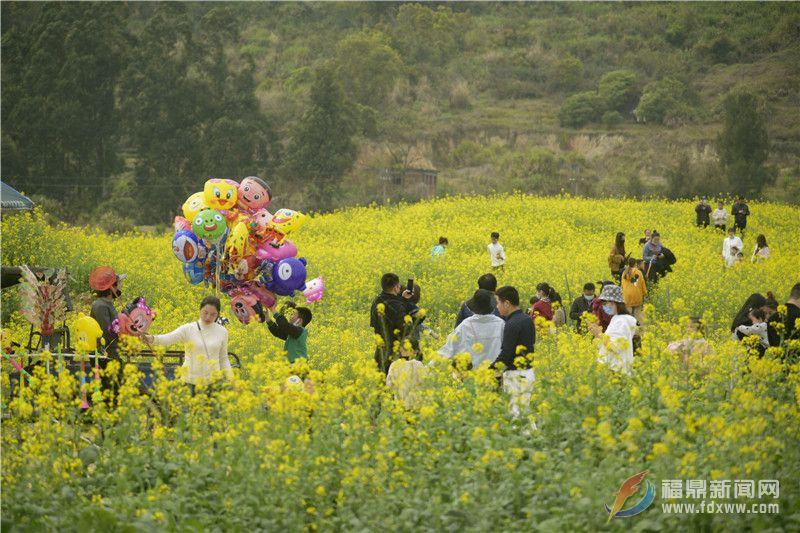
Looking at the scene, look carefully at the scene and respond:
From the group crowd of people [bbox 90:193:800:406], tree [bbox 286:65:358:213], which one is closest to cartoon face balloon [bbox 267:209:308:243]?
crowd of people [bbox 90:193:800:406]

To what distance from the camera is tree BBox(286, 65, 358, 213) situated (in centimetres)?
4009

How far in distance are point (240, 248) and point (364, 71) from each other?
134 feet

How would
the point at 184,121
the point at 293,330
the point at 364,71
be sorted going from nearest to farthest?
1. the point at 293,330
2. the point at 184,121
3. the point at 364,71

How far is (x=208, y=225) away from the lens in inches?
451

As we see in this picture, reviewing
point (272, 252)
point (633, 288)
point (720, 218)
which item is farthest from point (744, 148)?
point (272, 252)

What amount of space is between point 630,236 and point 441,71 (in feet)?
101

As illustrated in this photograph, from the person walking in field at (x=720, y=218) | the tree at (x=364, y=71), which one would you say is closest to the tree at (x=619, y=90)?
the tree at (x=364, y=71)

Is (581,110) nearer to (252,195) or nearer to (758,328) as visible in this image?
(252,195)

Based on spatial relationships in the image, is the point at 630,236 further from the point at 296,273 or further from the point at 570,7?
the point at 570,7

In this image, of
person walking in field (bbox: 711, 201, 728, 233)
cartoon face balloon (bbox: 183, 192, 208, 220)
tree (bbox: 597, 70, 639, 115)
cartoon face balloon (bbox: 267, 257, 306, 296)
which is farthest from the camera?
tree (bbox: 597, 70, 639, 115)

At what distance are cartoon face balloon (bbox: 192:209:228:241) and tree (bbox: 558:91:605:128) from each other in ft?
134

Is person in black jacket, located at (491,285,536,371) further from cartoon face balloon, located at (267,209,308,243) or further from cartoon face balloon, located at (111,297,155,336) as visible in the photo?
cartoon face balloon, located at (267,209,308,243)

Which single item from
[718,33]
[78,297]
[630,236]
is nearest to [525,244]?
[630,236]

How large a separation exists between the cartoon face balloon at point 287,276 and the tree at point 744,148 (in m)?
30.8
